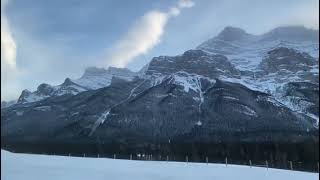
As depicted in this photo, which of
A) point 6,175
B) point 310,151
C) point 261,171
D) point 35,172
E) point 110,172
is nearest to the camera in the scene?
point 6,175

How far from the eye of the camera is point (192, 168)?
33.2 meters

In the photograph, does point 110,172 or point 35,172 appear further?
point 110,172

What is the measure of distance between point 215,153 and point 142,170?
12293 cm

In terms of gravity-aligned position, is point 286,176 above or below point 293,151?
below

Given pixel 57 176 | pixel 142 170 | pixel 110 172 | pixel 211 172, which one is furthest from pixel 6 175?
pixel 211 172

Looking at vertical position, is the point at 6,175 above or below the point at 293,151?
below

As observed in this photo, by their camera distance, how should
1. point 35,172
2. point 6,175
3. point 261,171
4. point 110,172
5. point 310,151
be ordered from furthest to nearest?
point 310,151 < point 261,171 < point 110,172 < point 35,172 < point 6,175

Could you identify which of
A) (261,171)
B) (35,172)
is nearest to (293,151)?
(261,171)

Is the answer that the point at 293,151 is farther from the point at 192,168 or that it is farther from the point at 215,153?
the point at 192,168

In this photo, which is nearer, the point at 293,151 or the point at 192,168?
the point at 192,168

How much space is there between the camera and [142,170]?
3098cm

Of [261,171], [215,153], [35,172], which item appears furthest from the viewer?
[215,153]

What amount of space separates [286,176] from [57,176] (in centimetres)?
1363

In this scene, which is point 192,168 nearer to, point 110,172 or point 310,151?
point 110,172
